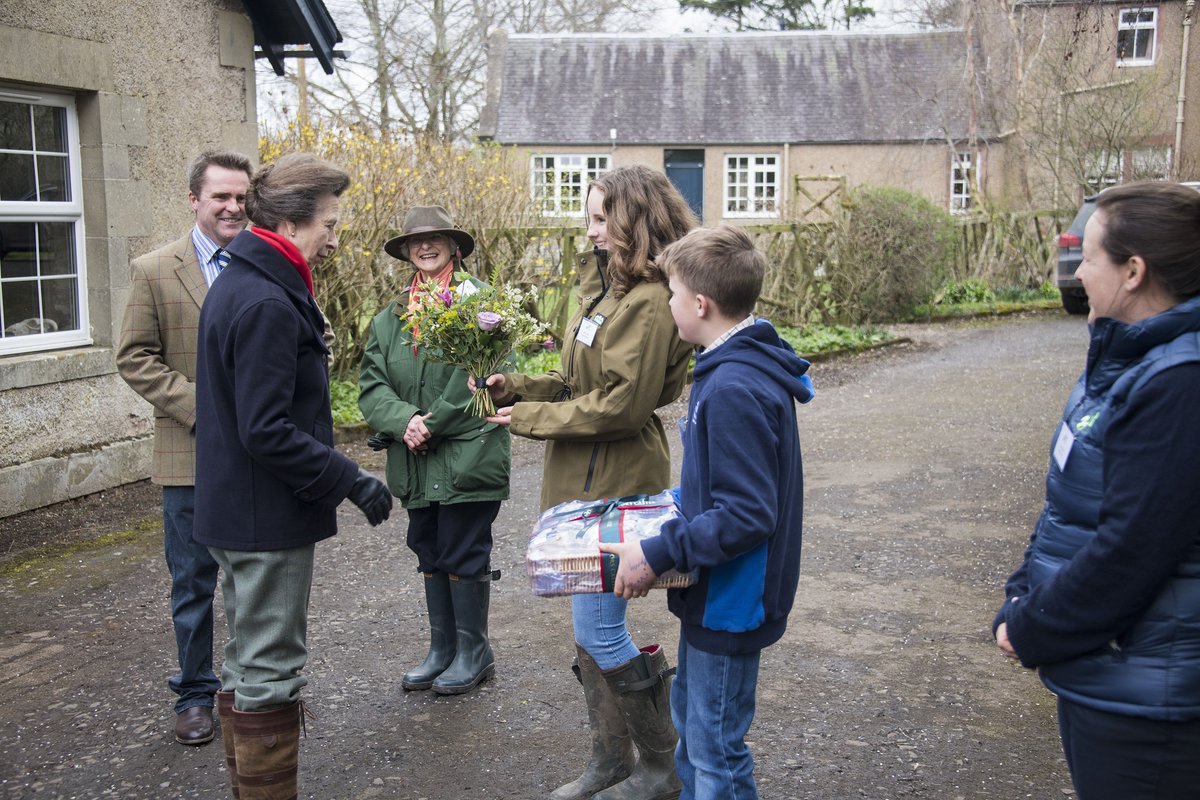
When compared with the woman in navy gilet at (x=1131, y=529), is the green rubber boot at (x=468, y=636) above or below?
below

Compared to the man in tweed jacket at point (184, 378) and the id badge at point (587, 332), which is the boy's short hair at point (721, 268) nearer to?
the id badge at point (587, 332)

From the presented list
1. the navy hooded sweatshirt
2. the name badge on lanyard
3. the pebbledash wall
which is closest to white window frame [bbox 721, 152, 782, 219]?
the pebbledash wall

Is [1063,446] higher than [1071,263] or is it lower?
lower

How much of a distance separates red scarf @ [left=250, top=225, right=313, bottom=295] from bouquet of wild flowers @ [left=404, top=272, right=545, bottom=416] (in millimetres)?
723

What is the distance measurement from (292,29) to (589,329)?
22.6 ft

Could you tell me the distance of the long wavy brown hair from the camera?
145 inches

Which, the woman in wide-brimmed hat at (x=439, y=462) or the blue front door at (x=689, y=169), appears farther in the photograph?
the blue front door at (x=689, y=169)

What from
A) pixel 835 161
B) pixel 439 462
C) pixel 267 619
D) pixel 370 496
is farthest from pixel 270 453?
pixel 835 161

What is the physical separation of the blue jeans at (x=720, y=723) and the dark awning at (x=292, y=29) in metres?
7.61

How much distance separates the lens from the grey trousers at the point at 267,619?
10.9 ft

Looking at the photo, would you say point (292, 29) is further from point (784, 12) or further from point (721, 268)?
point (784, 12)

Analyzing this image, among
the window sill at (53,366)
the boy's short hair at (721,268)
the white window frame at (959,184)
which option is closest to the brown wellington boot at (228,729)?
the boy's short hair at (721,268)

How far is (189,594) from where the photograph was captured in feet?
14.1

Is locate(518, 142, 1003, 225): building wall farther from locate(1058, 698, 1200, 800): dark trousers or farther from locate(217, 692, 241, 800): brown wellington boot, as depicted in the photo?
locate(1058, 698, 1200, 800): dark trousers
